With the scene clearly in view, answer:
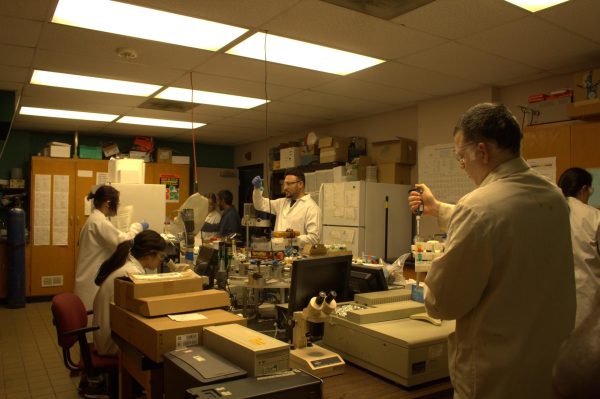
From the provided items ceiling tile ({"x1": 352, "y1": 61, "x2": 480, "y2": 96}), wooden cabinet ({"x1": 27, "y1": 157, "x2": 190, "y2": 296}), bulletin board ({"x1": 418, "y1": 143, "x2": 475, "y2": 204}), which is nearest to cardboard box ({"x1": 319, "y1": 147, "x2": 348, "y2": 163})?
bulletin board ({"x1": 418, "y1": 143, "x2": 475, "y2": 204})

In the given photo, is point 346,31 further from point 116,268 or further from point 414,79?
point 116,268

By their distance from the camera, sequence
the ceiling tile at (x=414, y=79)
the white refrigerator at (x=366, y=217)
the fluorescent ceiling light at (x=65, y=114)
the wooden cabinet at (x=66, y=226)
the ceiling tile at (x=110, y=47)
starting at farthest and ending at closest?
the wooden cabinet at (x=66, y=226) → the fluorescent ceiling light at (x=65, y=114) → the white refrigerator at (x=366, y=217) → the ceiling tile at (x=414, y=79) → the ceiling tile at (x=110, y=47)

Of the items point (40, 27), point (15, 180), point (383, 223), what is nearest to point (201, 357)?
point (40, 27)

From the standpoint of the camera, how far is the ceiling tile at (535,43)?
2918 millimetres

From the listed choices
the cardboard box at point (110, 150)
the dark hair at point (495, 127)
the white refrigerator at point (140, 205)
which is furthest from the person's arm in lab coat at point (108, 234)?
the cardboard box at point (110, 150)

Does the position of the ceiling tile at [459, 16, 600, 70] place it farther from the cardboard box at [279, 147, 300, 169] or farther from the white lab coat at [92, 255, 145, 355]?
the cardboard box at [279, 147, 300, 169]

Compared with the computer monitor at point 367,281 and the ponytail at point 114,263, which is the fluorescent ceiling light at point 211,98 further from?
the computer monitor at point 367,281

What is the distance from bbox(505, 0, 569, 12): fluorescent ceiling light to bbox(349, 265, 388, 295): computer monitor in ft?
5.52

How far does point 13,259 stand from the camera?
5977 millimetres

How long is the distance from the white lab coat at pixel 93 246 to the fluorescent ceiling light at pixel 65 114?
234cm

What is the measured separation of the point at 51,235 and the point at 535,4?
6.46 metres

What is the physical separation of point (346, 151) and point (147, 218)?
248 centimetres

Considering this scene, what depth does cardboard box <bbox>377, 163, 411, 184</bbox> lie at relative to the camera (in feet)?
16.9

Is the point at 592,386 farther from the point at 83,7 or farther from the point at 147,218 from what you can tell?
Result: the point at 147,218
